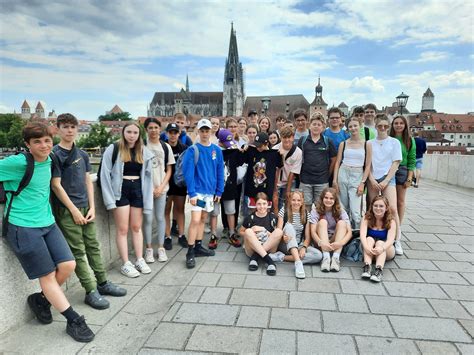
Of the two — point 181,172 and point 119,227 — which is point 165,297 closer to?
point 119,227

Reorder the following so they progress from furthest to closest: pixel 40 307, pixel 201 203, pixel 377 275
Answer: pixel 201 203 < pixel 377 275 < pixel 40 307

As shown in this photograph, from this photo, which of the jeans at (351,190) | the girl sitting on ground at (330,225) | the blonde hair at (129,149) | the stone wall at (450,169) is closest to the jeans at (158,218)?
the blonde hair at (129,149)

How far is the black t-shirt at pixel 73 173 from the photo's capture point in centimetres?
320

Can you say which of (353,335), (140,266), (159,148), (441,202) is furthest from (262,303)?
(441,202)

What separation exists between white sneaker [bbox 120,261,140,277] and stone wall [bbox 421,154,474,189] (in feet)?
35.5

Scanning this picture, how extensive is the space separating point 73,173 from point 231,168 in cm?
249

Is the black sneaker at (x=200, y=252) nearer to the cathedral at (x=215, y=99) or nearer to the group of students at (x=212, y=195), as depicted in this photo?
the group of students at (x=212, y=195)

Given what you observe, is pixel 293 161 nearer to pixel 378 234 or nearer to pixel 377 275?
pixel 378 234

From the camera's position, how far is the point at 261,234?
15.1 ft

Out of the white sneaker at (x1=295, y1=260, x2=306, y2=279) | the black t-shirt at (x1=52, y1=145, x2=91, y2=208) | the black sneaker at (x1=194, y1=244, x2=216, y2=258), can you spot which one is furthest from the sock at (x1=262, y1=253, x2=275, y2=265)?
the black t-shirt at (x1=52, y1=145, x2=91, y2=208)

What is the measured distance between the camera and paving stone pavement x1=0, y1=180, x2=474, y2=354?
106 inches

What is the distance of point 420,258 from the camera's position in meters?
4.68

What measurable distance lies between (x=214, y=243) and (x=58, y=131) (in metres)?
2.78

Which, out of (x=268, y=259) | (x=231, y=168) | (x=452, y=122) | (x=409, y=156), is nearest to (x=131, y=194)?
(x=231, y=168)
